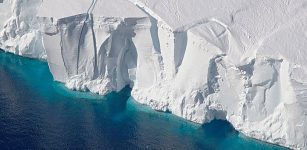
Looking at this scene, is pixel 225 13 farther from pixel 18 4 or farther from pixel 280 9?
pixel 18 4

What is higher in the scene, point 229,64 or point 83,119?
point 229,64

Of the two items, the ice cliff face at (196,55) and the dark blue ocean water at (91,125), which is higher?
the ice cliff face at (196,55)

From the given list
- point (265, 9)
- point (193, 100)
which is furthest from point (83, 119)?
point (265, 9)

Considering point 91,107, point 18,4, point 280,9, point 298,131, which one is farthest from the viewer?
point 18,4

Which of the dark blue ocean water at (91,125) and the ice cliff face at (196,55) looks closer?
the ice cliff face at (196,55)

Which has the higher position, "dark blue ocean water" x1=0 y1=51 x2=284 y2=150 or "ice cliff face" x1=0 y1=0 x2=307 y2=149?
"ice cliff face" x1=0 y1=0 x2=307 y2=149
